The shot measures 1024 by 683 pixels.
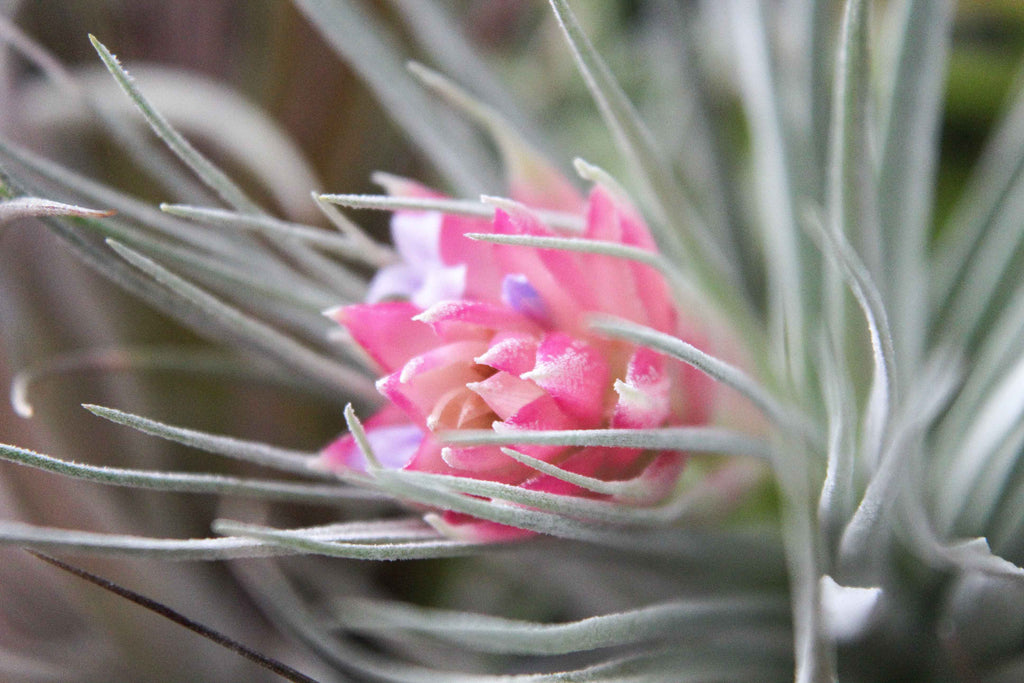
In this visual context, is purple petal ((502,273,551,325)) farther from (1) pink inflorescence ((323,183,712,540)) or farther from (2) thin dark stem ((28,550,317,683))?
(2) thin dark stem ((28,550,317,683))

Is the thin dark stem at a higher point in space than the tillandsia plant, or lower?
lower

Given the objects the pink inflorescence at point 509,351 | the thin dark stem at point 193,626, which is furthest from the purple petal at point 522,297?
the thin dark stem at point 193,626

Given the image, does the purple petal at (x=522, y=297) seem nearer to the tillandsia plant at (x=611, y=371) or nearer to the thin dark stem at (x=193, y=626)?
the tillandsia plant at (x=611, y=371)

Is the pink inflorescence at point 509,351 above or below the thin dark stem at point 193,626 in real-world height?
above

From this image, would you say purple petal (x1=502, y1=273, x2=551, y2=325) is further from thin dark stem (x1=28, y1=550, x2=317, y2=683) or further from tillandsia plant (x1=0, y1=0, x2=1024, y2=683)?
thin dark stem (x1=28, y1=550, x2=317, y2=683)

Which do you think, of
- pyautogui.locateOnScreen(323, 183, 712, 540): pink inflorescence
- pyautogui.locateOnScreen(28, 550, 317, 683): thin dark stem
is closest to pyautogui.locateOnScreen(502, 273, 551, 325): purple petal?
pyautogui.locateOnScreen(323, 183, 712, 540): pink inflorescence

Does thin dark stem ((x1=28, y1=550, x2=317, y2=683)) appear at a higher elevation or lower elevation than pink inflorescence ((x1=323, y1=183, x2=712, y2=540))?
lower

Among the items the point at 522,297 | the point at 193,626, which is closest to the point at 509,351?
the point at 522,297

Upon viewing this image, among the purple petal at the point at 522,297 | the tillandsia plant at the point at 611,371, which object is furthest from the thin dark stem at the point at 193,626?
the purple petal at the point at 522,297

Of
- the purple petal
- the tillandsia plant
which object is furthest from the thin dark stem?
the purple petal
